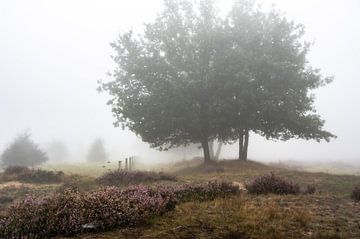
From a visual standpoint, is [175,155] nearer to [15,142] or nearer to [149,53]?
[15,142]

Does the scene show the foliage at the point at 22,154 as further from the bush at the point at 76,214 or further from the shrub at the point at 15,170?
the bush at the point at 76,214

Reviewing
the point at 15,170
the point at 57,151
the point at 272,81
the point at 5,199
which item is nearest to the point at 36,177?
the point at 15,170

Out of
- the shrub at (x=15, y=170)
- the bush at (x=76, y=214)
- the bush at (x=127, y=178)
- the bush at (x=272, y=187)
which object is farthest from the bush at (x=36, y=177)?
the bush at (x=76, y=214)

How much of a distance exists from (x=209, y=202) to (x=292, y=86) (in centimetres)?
2227

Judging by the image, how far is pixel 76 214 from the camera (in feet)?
28.2

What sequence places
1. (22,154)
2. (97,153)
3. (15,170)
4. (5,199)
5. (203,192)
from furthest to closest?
(97,153), (22,154), (15,170), (5,199), (203,192)

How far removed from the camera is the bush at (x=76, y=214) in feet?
26.9

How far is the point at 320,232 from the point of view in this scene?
830 cm

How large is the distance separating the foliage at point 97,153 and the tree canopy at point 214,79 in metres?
42.6

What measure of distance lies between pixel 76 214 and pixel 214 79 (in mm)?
23318

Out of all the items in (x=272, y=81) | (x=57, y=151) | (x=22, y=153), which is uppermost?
(x=272, y=81)

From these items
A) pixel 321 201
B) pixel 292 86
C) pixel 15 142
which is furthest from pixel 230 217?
pixel 15 142

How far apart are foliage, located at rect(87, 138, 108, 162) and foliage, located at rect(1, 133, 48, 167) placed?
23614 millimetres

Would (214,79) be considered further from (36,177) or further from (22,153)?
(22,153)
